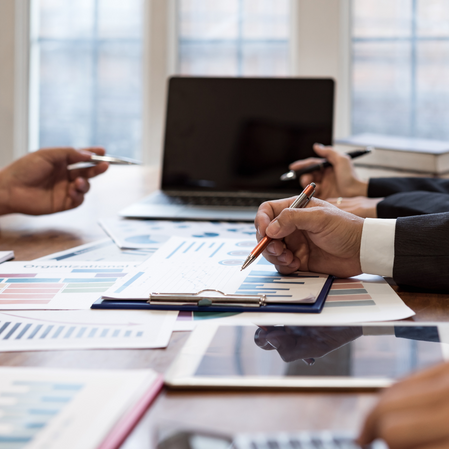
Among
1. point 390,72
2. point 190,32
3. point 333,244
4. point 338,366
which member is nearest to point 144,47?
point 190,32

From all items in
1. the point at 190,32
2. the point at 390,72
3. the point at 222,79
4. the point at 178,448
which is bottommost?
the point at 178,448

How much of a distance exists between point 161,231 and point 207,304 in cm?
41

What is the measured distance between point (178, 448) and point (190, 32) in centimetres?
403

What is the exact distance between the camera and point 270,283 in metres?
0.59

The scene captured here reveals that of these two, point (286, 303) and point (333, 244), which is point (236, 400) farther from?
point (333, 244)

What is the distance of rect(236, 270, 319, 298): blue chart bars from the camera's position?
550 mm

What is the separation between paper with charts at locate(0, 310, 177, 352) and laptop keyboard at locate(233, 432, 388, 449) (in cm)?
17

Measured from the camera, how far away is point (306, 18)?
3.73 m

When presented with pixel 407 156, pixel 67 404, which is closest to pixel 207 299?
pixel 67 404

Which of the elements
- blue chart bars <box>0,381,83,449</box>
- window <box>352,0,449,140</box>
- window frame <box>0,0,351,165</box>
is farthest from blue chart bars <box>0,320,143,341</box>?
window <box>352,0,449,140</box>

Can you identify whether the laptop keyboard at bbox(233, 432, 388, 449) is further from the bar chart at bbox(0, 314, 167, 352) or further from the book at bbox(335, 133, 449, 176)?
the book at bbox(335, 133, 449, 176)

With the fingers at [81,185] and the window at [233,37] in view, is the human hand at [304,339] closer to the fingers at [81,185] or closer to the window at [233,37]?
the fingers at [81,185]

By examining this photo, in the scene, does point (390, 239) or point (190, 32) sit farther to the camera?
point (190, 32)

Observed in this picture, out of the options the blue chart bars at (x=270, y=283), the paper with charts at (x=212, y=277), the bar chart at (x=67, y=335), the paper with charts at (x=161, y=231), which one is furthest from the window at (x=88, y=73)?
the bar chart at (x=67, y=335)
